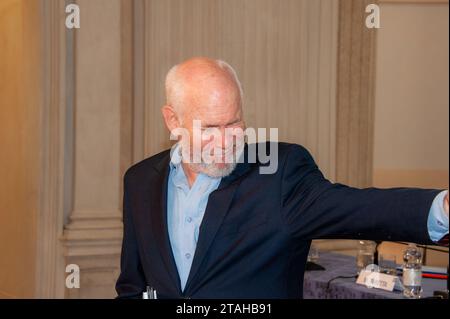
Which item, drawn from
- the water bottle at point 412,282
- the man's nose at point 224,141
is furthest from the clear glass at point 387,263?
the man's nose at point 224,141

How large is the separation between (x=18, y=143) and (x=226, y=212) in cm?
443

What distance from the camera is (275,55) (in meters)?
6.07

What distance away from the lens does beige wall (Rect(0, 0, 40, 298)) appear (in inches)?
225

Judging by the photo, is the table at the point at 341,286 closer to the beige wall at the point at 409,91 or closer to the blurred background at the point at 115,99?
the blurred background at the point at 115,99

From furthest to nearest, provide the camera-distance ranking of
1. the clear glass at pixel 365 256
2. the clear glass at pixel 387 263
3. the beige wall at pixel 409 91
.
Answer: the beige wall at pixel 409 91 → the clear glass at pixel 365 256 → the clear glass at pixel 387 263

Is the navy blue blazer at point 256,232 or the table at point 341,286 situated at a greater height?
the navy blue blazer at point 256,232

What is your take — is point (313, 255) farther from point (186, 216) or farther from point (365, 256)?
point (186, 216)

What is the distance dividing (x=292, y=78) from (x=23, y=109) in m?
2.08

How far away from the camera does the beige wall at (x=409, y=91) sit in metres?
12.4

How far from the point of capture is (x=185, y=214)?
2.16 metres

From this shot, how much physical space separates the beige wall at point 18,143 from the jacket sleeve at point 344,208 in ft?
12.7

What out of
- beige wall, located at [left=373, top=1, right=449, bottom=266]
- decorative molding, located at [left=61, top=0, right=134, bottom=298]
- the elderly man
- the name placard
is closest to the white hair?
the elderly man

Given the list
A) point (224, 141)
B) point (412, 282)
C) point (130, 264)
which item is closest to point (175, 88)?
point (224, 141)

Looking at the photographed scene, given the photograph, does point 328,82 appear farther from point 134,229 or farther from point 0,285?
point 134,229
